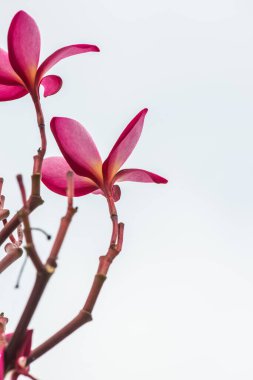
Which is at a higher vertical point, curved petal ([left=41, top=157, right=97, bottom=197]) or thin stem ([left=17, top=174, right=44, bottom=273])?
thin stem ([left=17, top=174, right=44, bottom=273])

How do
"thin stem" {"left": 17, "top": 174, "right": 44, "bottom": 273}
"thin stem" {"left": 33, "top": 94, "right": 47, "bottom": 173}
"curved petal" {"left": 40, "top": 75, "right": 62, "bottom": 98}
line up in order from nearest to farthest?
"thin stem" {"left": 17, "top": 174, "right": 44, "bottom": 273} < "thin stem" {"left": 33, "top": 94, "right": 47, "bottom": 173} < "curved petal" {"left": 40, "top": 75, "right": 62, "bottom": 98}

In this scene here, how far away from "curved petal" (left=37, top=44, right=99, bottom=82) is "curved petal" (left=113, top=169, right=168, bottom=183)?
0.34 feet

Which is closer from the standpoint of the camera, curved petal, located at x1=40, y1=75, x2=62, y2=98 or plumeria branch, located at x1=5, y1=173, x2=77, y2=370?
plumeria branch, located at x1=5, y1=173, x2=77, y2=370

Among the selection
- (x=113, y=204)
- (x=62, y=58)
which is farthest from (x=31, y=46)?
(x=113, y=204)

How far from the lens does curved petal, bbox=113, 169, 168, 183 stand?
55 centimetres

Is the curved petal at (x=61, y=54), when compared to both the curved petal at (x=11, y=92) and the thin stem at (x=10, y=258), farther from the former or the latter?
the thin stem at (x=10, y=258)

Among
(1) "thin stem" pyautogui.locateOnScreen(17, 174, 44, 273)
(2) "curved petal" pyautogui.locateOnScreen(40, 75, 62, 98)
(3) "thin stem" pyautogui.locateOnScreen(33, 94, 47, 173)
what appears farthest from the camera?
(2) "curved petal" pyautogui.locateOnScreen(40, 75, 62, 98)

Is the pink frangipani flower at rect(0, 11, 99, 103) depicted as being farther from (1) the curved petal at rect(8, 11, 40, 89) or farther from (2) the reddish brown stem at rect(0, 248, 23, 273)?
(2) the reddish brown stem at rect(0, 248, 23, 273)

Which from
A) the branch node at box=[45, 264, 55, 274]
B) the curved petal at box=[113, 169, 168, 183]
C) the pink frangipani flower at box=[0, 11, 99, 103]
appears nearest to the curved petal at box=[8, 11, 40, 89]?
the pink frangipani flower at box=[0, 11, 99, 103]

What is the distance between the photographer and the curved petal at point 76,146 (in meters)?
0.53

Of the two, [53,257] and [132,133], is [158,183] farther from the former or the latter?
[53,257]

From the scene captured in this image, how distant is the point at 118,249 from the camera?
469mm

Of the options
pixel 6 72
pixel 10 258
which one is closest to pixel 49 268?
pixel 10 258

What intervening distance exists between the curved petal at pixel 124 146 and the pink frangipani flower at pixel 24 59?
7 centimetres
